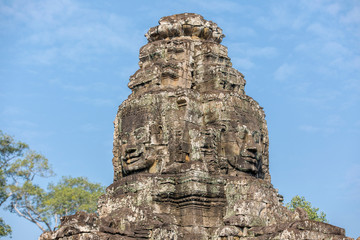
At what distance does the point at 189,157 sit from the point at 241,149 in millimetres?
1756

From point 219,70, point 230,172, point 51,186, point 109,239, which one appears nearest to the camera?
point 109,239

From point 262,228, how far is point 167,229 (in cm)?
265

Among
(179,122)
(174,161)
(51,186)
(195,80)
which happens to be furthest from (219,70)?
(51,186)

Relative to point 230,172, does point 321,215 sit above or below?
above

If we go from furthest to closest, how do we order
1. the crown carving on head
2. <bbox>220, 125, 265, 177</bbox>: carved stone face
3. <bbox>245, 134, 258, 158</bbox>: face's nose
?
1. the crown carving on head
2. <bbox>245, 134, 258, 158</bbox>: face's nose
3. <bbox>220, 125, 265, 177</bbox>: carved stone face

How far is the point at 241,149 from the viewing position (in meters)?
17.1

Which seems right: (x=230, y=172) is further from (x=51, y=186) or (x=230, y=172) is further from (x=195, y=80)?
(x=51, y=186)

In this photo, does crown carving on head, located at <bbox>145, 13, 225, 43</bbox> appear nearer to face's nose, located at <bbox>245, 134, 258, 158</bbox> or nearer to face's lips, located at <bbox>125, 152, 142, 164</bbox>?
face's nose, located at <bbox>245, 134, 258, 158</bbox>

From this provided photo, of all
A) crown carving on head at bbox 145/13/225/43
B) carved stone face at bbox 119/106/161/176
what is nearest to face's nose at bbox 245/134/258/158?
carved stone face at bbox 119/106/161/176

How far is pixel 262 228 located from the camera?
585 inches

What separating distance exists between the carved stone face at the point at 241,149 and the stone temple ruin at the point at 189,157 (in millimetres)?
33

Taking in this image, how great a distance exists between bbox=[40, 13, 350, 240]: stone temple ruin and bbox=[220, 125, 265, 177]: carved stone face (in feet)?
0.11

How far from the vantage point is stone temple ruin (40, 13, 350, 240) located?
48.9ft

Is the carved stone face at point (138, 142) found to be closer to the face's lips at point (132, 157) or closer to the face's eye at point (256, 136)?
the face's lips at point (132, 157)
